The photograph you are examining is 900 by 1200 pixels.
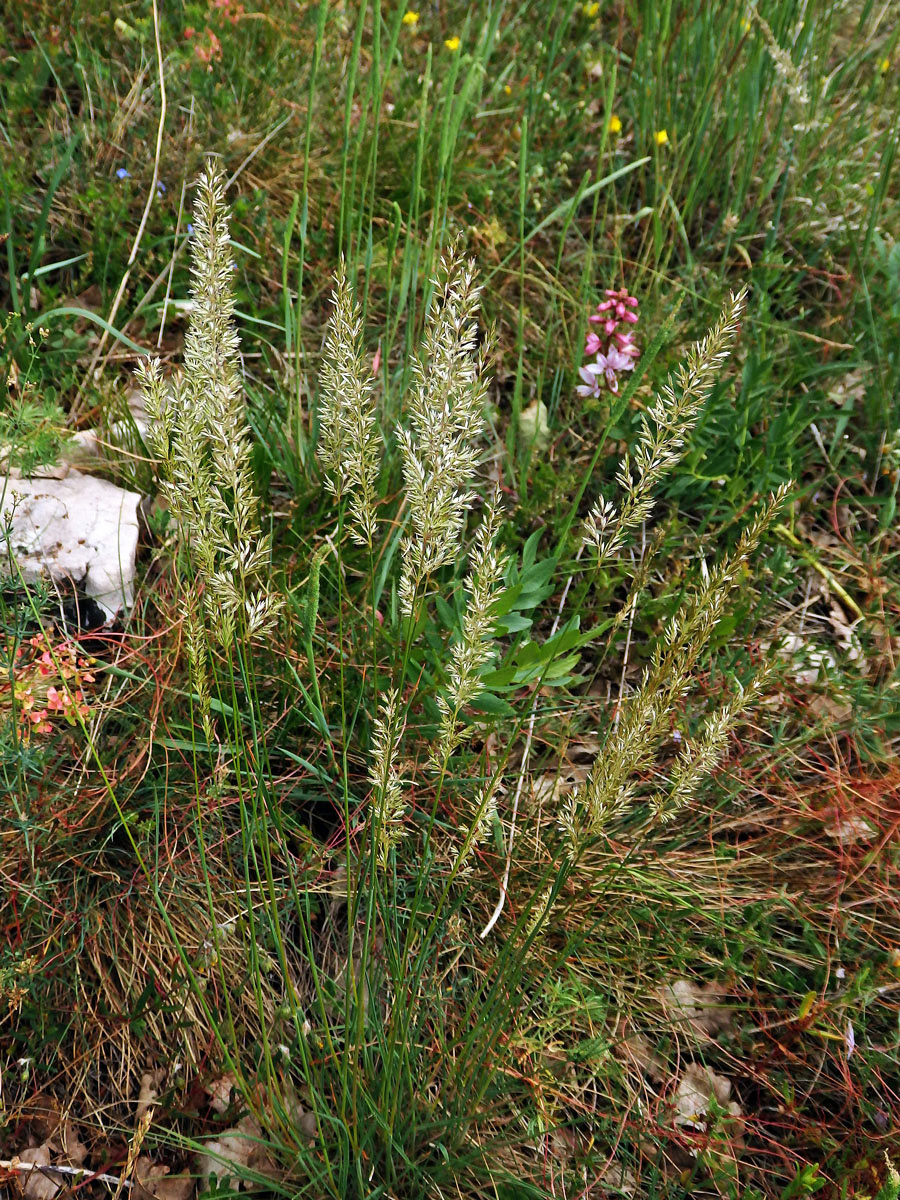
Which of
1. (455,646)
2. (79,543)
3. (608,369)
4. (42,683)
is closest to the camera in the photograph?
(455,646)

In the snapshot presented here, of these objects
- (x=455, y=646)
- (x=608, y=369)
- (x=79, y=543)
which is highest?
(x=455, y=646)

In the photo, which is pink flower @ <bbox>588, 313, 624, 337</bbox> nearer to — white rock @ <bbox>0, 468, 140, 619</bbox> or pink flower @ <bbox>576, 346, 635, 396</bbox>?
pink flower @ <bbox>576, 346, 635, 396</bbox>

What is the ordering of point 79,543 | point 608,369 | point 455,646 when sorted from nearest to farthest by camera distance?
point 455,646
point 79,543
point 608,369

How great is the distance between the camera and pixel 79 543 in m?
2.31

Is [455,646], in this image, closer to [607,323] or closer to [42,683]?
[42,683]

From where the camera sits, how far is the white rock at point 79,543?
2.34 meters

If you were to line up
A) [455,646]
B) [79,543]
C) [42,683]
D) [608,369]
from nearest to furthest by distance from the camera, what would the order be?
1. [455,646]
2. [42,683]
3. [79,543]
4. [608,369]

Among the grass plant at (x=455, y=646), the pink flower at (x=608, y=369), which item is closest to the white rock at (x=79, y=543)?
the grass plant at (x=455, y=646)

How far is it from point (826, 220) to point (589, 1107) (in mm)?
2956

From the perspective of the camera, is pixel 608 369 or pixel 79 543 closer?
pixel 79 543

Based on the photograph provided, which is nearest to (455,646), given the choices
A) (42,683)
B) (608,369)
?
(42,683)

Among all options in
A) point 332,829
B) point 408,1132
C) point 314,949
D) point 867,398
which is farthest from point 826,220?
point 408,1132

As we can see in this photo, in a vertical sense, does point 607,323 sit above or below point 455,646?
below

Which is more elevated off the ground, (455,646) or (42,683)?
(455,646)
